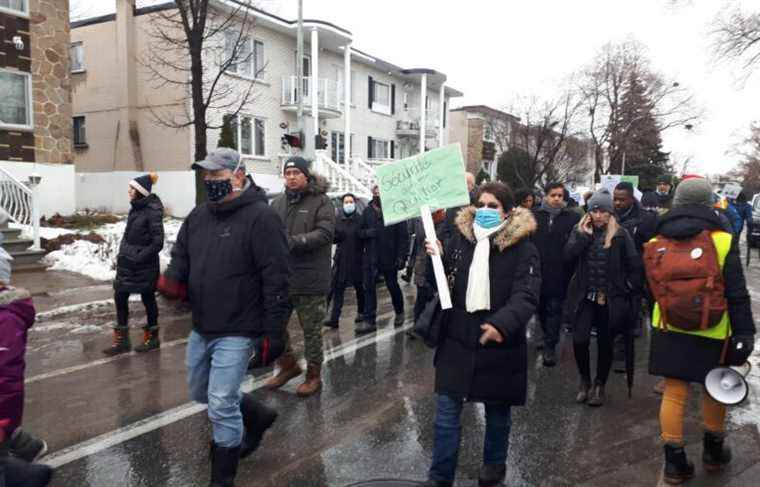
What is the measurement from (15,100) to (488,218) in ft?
55.1

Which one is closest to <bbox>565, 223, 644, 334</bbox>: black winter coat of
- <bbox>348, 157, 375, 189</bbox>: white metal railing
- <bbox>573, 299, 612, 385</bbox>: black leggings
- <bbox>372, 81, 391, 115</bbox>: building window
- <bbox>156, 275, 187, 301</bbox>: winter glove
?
<bbox>573, 299, 612, 385</bbox>: black leggings

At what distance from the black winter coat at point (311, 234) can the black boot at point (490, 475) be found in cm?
222

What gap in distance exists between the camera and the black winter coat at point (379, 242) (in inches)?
306

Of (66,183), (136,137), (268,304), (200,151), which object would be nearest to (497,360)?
(268,304)

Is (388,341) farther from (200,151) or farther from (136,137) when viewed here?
(136,137)

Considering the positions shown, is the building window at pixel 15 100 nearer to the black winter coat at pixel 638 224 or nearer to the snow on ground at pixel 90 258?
the snow on ground at pixel 90 258

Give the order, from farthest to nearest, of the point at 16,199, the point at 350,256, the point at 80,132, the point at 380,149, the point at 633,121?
Result: the point at 380,149, the point at 633,121, the point at 80,132, the point at 16,199, the point at 350,256

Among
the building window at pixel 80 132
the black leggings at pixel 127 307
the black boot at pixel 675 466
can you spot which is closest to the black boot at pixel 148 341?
the black leggings at pixel 127 307

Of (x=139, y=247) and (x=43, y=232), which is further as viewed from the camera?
(x=43, y=232)

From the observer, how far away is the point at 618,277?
497 cm

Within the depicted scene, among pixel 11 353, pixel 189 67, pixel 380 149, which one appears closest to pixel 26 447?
pixel 11 353

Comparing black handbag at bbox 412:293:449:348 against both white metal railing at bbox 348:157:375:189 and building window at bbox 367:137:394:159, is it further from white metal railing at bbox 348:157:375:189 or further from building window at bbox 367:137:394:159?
building window at bbox 367:137:394:159

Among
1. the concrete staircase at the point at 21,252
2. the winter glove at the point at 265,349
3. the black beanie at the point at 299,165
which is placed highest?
the black beanie at the point at 299,165

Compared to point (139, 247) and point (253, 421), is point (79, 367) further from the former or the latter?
point (253, 421)
